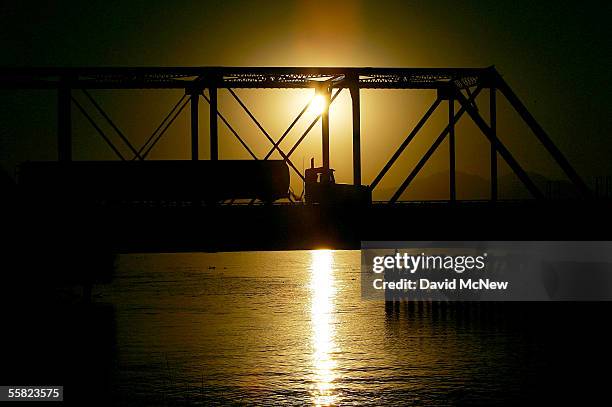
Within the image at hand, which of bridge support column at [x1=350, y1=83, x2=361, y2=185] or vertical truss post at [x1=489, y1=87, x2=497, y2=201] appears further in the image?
vertical truss post at [x1=489, y1=87, x2=497, y2=201]

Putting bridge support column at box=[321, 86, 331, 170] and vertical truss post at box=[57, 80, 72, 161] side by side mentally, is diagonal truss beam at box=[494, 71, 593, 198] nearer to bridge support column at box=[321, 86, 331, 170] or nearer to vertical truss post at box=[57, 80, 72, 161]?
bridge support column at box=[321, 86, 331, 170]

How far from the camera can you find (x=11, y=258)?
291 ft

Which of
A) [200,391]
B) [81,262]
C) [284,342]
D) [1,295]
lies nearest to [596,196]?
[284,342]

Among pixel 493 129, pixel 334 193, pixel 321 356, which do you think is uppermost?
pixel 493 129

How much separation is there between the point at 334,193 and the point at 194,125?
14.5 metres

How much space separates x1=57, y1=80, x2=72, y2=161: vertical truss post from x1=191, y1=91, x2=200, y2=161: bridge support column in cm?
1107

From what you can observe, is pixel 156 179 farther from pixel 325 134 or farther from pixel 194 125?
pixel 325 134

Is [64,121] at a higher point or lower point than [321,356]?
higher

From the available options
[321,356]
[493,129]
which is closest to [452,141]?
[493,129]

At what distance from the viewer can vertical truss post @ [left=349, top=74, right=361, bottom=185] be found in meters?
88.1

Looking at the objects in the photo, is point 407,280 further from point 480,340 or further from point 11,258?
point 11,258

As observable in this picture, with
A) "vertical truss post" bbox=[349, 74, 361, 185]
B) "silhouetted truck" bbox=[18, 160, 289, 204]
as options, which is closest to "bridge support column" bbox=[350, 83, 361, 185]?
"vertical truss post" bbox=[349, 74, 361, 185]

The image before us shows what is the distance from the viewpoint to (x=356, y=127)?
89.8 m

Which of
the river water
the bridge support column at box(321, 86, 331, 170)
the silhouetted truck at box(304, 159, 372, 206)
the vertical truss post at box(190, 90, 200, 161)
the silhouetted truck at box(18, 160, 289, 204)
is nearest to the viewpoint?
the river water
